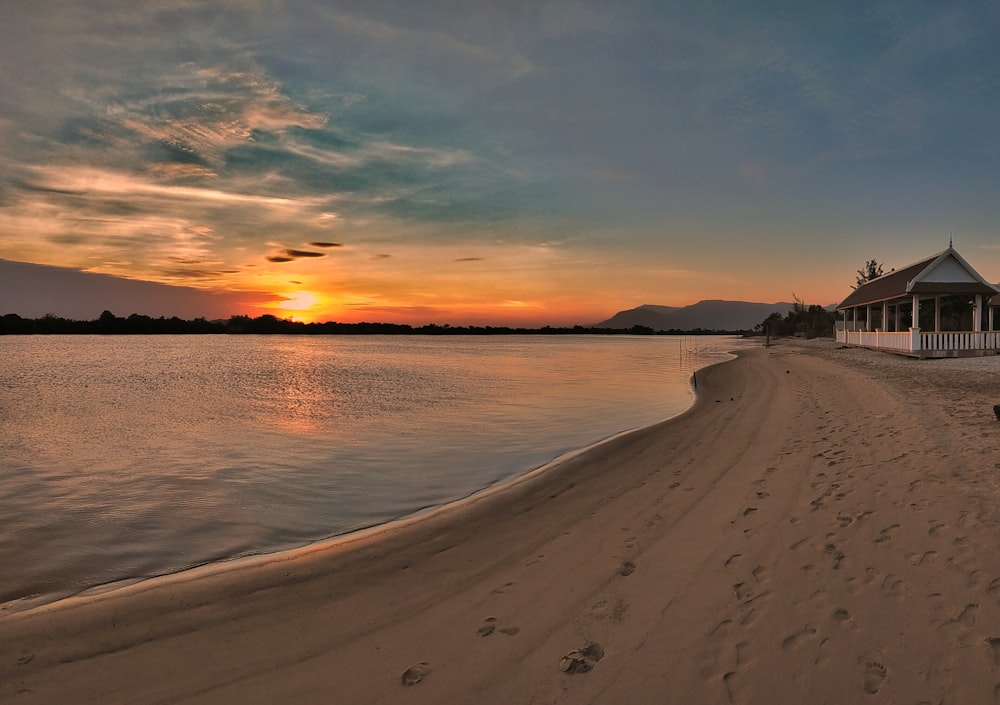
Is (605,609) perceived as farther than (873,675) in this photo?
Yes

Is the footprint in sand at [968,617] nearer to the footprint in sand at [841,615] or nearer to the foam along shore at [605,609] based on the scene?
the foam along shore at [605,609]

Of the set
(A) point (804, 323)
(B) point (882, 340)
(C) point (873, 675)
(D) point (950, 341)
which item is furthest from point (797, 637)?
(A) point (804, 323)

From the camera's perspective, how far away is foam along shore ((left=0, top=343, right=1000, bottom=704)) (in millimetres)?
3520

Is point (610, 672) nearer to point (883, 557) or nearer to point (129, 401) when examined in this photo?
point (883, 557)

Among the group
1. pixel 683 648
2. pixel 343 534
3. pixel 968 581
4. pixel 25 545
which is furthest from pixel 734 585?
pixel 25 545

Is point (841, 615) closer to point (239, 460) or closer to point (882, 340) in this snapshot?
point (239, 460)

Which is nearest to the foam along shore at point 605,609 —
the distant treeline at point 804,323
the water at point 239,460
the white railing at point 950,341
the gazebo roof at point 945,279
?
the water at point 239,460

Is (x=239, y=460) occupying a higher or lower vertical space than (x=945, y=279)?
lower

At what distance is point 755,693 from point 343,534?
18.1 feet

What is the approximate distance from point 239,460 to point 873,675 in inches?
481

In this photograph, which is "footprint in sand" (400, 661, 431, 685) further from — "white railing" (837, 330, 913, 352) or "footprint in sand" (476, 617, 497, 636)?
"white railing" (837, 330, 913, 352)

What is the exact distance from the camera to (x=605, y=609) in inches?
174

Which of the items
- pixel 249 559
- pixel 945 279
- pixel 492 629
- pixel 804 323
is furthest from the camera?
pixel 804 323

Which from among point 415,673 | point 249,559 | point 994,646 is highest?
point 994,646
